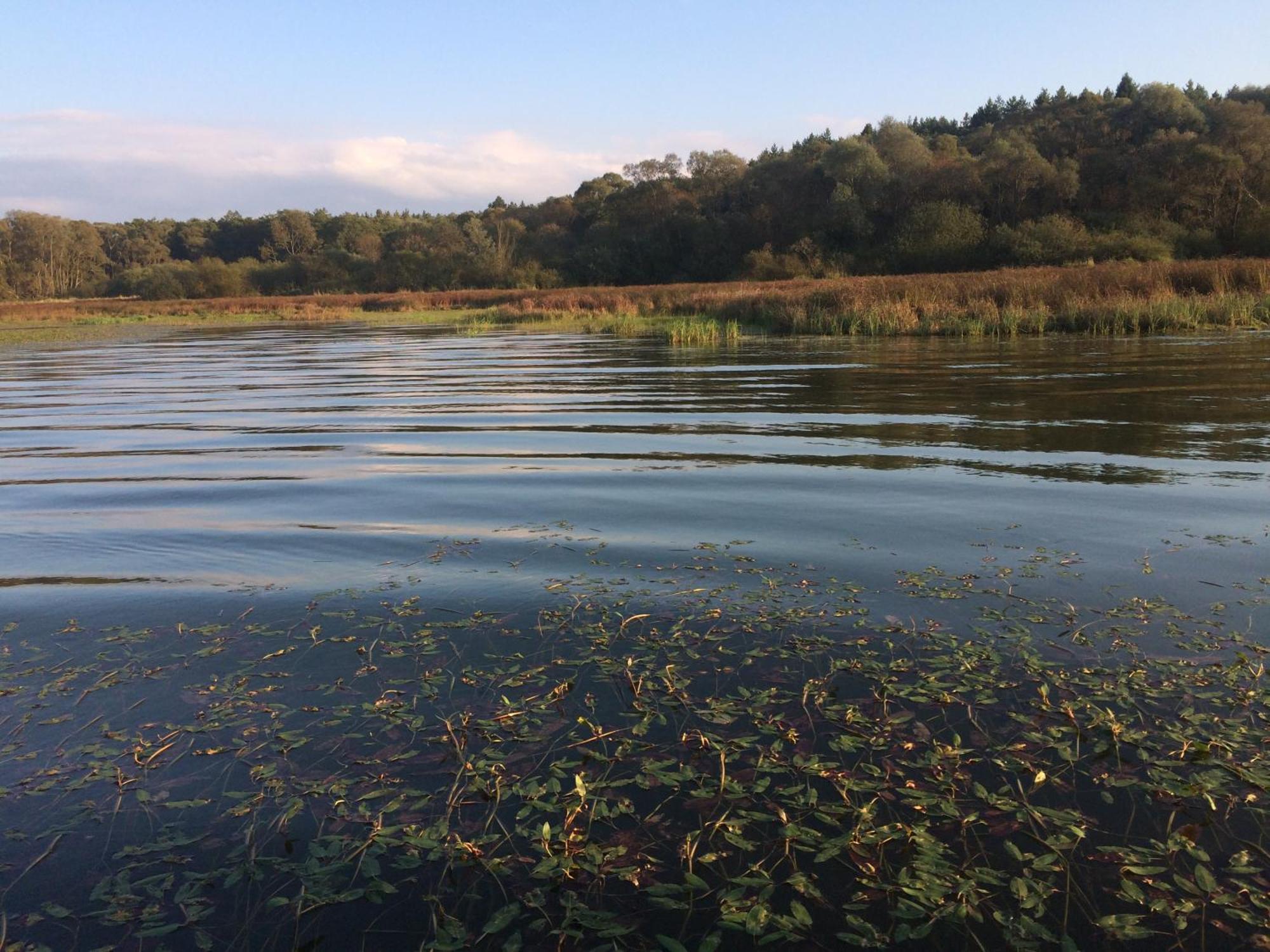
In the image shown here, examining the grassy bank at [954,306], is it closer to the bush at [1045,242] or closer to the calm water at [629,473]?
the calm water at [629,473]

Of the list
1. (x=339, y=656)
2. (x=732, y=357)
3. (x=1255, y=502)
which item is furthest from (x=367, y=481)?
(x=732, y=357)

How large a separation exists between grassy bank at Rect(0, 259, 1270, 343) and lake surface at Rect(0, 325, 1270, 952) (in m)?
15.2

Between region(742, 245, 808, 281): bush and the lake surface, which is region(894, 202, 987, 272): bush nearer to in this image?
region(742, 245, 808, 281): bush

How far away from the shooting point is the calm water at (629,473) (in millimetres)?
5660

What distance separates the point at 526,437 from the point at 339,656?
6629mm

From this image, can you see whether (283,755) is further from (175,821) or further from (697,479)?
(697,479)

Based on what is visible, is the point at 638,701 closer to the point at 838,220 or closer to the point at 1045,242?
the point at 1045,242

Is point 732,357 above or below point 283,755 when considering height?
above

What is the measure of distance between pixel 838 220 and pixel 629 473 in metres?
61.9

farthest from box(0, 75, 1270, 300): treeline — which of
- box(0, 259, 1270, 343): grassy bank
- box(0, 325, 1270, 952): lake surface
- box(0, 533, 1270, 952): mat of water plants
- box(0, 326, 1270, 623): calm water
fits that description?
box(0, 533, 1270, 952): mat of water plants

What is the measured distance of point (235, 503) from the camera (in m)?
7.53

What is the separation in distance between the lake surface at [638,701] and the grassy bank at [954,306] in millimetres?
15199

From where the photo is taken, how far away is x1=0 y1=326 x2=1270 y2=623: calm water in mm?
5660

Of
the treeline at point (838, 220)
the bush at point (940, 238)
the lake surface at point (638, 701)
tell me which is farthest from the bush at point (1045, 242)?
the lake surface at point (638, 701)
